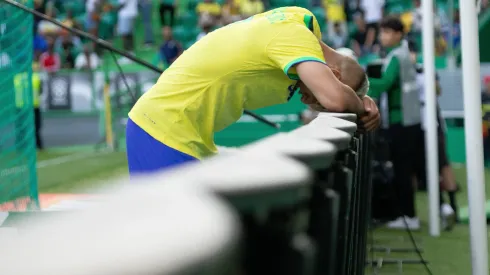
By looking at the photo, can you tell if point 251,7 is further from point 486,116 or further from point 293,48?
point 293,48

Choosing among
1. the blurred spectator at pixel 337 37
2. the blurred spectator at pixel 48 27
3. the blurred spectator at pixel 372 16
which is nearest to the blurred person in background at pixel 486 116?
the blurred spectator at pixel 372 16

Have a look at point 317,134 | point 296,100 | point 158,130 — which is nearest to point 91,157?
point 296,100

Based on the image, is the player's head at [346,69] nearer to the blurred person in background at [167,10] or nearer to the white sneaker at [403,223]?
the white sneaker at [403,223]

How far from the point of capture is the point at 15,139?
6117 millimetres

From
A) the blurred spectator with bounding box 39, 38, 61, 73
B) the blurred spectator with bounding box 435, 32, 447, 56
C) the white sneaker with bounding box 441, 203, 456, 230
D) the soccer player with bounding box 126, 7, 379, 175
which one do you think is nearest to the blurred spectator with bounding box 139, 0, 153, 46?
the blurred spectator with bounding box 39, 38, 61, 73

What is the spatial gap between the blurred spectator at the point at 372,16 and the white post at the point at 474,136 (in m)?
12.6

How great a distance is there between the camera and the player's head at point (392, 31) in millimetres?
6621

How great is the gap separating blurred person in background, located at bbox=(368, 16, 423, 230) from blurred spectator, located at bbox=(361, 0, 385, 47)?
29.4ft

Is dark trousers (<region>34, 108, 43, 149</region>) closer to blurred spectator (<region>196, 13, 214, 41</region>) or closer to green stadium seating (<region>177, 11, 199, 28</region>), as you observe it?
blurred spectator (<region>196, 13, 214, 41</region>)

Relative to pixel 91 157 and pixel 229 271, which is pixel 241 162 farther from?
pixel 91 157

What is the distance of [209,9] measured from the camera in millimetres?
17625

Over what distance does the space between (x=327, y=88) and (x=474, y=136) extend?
83 cm

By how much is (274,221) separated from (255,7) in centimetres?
1670

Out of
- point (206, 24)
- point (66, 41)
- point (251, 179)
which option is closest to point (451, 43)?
point (206, 24)
